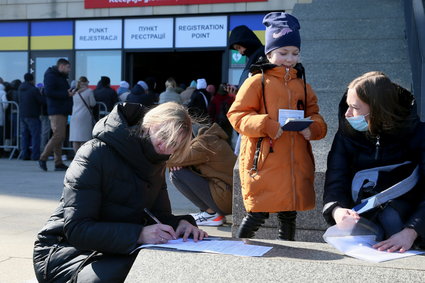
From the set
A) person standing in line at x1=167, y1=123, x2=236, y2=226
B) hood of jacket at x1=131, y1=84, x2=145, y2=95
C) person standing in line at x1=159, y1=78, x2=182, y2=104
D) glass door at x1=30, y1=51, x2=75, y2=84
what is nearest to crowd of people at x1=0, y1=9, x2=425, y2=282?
person standing in line at x1=167, y1=123, x2=236, y2=226

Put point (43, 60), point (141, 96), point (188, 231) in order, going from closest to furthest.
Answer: point (188, 231), point (141, 96), point (43, 60)

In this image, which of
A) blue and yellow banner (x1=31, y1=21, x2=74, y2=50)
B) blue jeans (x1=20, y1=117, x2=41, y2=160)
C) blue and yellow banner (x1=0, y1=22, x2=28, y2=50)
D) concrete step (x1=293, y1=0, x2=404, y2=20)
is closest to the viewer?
concrete step (x1=293, y1=0, x2=404, y2=20)

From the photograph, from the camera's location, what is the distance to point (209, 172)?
5750mm

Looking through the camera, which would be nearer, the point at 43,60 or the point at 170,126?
the point at 170,126

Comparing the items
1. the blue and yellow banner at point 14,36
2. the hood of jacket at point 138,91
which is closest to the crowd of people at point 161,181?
the hood of jacket at point 138,91

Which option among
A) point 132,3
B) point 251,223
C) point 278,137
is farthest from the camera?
point 132,3

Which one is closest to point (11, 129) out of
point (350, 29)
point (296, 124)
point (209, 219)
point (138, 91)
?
point (138, 91)

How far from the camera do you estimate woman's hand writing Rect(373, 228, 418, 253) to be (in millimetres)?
2707

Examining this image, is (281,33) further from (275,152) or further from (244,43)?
(244,43)

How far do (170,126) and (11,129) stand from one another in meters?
11.5

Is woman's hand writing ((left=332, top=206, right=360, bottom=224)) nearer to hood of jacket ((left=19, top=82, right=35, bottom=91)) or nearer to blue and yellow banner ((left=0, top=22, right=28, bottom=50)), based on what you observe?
hood of jacket ((left=19, top=82, right=35, bottom=91))

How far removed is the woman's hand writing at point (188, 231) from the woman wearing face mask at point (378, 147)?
633 mm

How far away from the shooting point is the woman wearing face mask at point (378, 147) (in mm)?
2910

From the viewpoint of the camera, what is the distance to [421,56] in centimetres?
541
